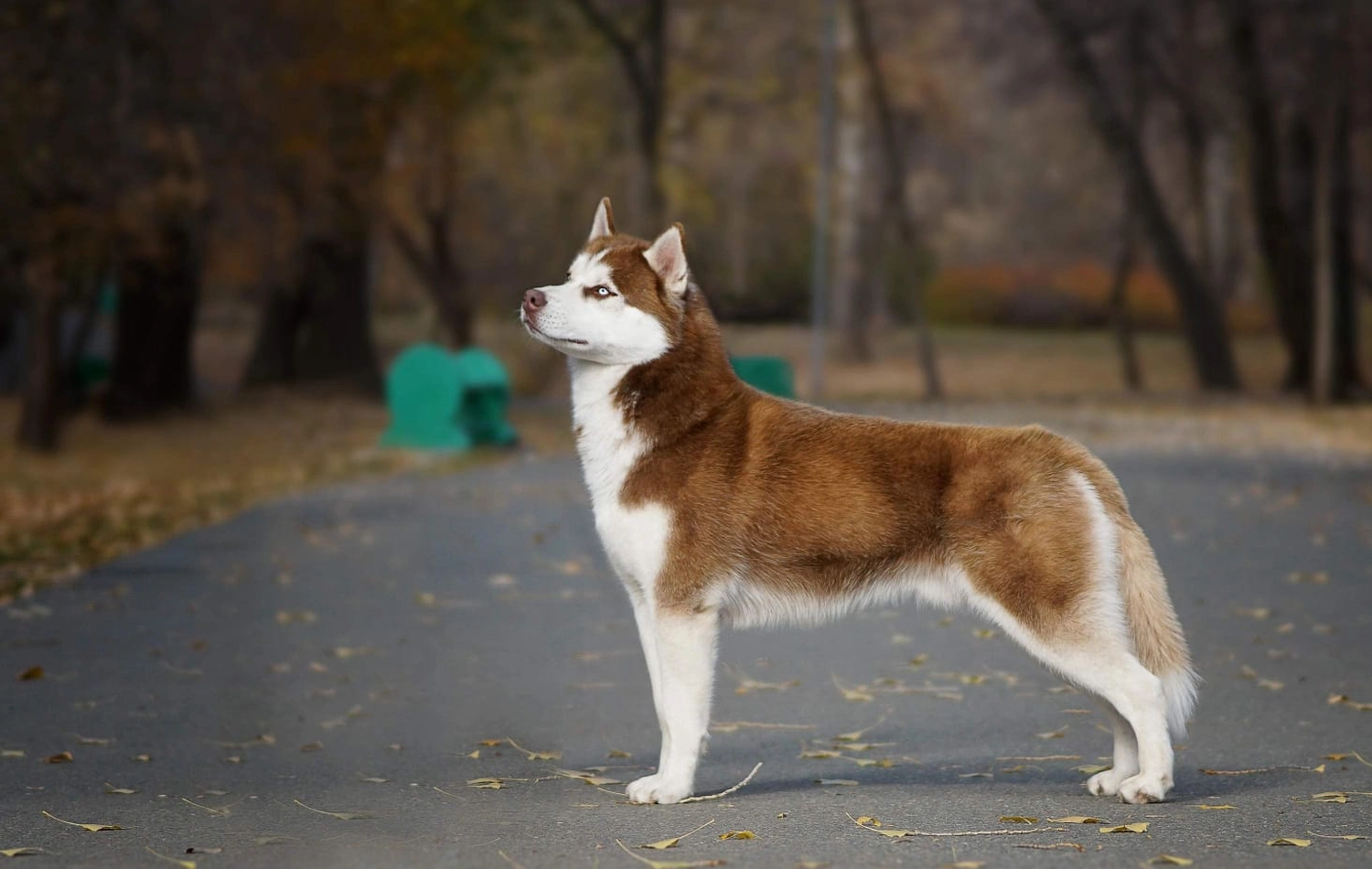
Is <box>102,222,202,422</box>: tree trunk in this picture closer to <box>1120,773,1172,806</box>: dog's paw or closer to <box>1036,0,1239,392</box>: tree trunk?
<box>1036,0,1239,392</box>: tree trunk

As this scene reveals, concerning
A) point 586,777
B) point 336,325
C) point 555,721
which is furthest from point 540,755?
point 336,325

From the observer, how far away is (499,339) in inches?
2015

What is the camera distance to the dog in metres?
6.01

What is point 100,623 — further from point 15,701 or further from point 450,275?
point 450,275

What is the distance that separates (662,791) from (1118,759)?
58.2 inches

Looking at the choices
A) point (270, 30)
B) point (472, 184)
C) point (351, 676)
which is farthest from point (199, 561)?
point (472, 184)

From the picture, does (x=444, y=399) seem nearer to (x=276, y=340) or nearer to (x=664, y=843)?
(x=276, y=340)

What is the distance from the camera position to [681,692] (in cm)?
612

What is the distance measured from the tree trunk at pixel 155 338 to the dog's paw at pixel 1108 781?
24.3 m

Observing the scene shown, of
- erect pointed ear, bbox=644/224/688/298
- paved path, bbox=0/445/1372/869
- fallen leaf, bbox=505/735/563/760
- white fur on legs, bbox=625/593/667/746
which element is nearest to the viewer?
paved path, bbox=0/445/1372/869

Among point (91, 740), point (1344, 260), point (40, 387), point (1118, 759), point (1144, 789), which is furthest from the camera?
point (1344, 260)

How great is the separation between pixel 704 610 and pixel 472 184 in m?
42.8

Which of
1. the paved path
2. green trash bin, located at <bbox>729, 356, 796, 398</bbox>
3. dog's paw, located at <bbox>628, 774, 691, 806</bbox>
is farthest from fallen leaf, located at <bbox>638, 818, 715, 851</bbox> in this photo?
green trash bin, located at <bbox>729, 356, 796, 398</bbox>

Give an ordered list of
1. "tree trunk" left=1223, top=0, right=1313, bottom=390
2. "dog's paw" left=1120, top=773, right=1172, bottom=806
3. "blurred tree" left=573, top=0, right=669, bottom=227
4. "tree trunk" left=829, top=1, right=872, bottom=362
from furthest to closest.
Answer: "tree trunk" left=829, top=1, right=872, bottom=362, "blurred tree" left=573, top=0, right=669, bottom=227, "tree trunk" left=1223, top=0, right=1313, bottom=390, "dog's paw" left=1120, top=773, right=1172, bottom=806
